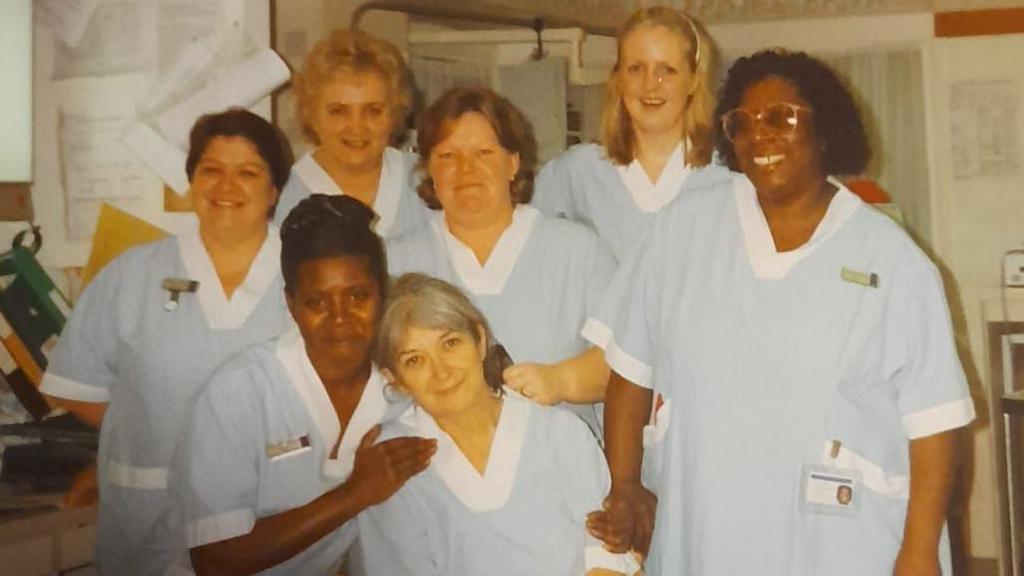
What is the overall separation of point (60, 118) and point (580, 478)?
0.83 metres

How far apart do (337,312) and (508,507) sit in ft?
1.00

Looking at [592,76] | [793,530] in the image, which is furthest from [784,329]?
[592,76]

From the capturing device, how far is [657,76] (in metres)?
1.23

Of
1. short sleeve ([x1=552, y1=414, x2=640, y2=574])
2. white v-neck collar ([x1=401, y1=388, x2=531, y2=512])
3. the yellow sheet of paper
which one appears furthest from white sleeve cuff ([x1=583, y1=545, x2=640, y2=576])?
the yellow sheet of paper

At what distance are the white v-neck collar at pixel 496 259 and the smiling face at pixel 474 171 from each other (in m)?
0.02

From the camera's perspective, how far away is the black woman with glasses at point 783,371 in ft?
3.71

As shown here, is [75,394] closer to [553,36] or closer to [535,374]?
[535,374]

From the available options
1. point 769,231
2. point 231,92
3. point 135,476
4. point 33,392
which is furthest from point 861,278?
point 33,392

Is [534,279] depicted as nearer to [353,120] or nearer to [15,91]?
[353,120]

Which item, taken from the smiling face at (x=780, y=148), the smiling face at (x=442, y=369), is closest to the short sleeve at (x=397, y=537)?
the smiling face at (x=442, y=369)

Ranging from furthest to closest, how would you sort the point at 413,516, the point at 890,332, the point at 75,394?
the point at 75,394 → the point at 413,516 → the point at 890,332

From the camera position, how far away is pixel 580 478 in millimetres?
1226

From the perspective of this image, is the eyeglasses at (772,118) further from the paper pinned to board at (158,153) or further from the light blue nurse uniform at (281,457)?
the paper pinned to board at (158,153)

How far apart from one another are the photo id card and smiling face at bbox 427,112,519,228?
45 cm
